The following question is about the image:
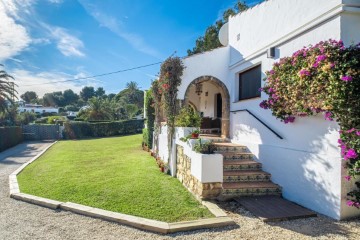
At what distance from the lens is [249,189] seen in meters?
A: 6.65

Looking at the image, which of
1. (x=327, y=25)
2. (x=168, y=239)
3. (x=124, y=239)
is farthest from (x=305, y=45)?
(x=124, y=239)

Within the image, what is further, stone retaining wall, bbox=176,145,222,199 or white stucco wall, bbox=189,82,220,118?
white stucco wall, bbox=189,82,220,118

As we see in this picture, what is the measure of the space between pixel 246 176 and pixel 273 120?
2060mm

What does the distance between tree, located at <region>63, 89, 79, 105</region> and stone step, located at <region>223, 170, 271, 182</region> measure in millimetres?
106884

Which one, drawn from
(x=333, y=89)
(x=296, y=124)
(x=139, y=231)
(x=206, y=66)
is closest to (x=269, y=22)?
(x=206, y=66)

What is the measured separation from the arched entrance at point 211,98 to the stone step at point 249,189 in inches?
155

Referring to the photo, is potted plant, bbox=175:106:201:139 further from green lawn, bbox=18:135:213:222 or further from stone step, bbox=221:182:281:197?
stone step, bbox=221:182:281:197

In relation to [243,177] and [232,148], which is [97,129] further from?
[243,177]

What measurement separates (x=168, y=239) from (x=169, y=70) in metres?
6.35

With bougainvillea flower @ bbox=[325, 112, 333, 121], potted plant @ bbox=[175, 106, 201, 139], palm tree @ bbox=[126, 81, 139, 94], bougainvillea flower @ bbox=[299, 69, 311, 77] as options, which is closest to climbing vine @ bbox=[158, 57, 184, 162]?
potted plant @ bbox=[175, 106, 201, 139]

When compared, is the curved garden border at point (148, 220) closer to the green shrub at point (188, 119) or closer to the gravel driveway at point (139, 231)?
the gravel driveway at point (139, 231)

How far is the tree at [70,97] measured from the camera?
104 meters

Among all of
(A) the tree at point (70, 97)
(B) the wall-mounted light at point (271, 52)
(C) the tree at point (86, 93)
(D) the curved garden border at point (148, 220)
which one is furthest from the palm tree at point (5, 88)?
(C) the tree at point (86, 93)

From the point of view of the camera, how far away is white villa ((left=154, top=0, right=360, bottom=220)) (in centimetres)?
543
